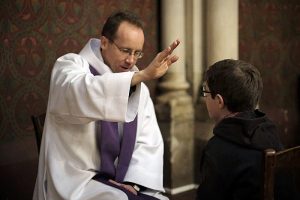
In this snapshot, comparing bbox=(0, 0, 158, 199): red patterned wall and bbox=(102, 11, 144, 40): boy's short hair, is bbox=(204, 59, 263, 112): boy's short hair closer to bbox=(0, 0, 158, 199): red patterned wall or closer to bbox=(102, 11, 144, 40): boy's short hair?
bbox=(102, 11, 144, 40): boy's short hair

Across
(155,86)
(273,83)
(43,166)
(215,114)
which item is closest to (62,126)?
(43,166)

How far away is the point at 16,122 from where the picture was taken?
3.06m

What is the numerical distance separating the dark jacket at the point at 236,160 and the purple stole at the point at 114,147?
2.12 feet

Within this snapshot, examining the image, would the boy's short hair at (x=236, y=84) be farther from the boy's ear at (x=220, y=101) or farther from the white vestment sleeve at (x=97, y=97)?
the white vestment sleeve at (x=97, y=97)

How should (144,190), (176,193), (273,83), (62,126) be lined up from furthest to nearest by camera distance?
(273,83) < (176,193) < (144,190) < (62,126)

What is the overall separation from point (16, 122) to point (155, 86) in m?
1.31

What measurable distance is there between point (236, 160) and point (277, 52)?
3368 millimetres

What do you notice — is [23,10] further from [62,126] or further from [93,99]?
[93,99]

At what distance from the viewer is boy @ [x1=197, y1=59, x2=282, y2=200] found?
1564 mm

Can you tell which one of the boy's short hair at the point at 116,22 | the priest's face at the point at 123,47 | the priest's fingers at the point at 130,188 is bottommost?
the priest's fingers at the point at 130,188

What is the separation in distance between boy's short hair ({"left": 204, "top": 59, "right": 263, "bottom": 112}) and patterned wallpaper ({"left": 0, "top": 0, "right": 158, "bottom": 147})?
1.70m

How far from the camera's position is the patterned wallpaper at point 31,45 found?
296 centimetres

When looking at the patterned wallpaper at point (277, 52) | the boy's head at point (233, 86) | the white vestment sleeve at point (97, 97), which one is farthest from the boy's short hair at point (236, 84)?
the patterned wallpaper at point (277, 52)

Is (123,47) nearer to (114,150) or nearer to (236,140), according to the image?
(114,150)
